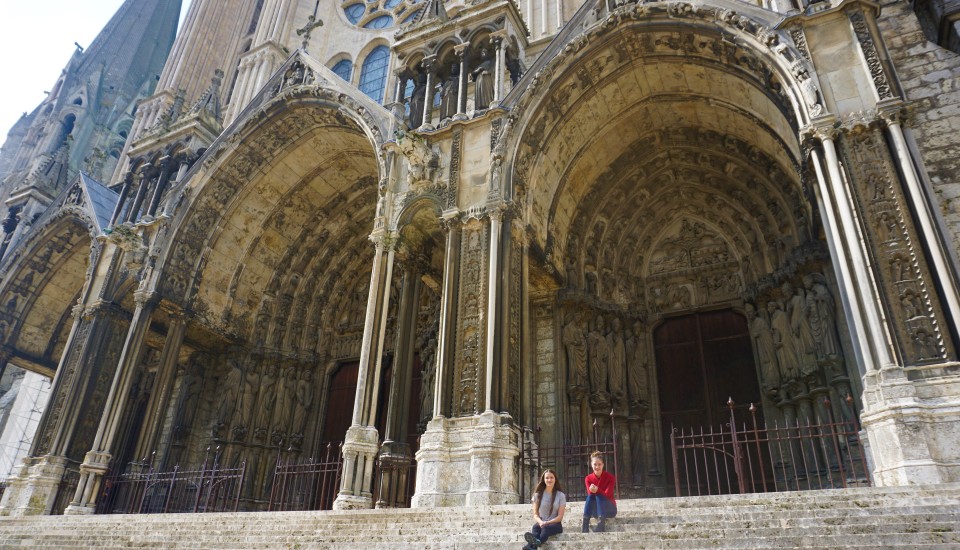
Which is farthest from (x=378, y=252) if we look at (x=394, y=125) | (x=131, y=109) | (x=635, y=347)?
(x=131, y=109)

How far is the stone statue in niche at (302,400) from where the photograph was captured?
13250 mm

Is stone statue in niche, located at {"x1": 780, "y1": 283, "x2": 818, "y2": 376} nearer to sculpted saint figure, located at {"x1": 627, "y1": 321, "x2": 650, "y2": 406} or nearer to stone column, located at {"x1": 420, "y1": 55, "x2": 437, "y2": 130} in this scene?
sculpted saint figure, located at {"x1": 627, "y1": 321, "x2": 650, "y2": 406}

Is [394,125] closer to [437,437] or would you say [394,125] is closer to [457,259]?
[457,259]

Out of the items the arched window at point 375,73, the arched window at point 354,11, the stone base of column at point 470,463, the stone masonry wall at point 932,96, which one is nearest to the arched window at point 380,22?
the arched window at point 354,11

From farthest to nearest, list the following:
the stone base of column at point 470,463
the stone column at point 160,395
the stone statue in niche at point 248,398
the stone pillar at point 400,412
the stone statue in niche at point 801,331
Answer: the stone statue in niche at point 248,398 < the stone column at point 160,395 < the stone statue in niche at point 801,331 < the stone pillar at point 400,412 < the stone base of column at point 470,463

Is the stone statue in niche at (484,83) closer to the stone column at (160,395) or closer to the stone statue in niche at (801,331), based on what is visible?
the stone statue in niche at (801,331)

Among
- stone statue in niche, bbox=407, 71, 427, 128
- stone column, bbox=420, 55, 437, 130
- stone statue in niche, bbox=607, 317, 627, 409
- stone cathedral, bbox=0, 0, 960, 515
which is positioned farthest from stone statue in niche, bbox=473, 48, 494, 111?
stone statue in niche, bbox=607, 317, 627, 409

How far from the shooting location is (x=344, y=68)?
1855 centimetres

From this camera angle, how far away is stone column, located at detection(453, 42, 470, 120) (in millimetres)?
10531

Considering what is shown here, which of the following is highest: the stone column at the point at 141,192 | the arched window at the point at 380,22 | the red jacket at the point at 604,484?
the arched window at the point at 380,22

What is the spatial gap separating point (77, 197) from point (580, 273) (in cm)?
1315

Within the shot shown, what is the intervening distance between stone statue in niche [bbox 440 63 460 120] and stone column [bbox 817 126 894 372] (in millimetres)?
5797

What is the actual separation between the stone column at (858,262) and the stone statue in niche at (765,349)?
3.41 metres

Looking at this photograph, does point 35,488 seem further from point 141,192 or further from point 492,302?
point 492,302
